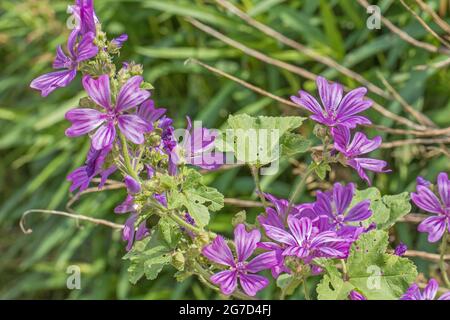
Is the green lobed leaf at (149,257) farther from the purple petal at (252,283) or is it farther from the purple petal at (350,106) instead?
the purple petal at (350,106)

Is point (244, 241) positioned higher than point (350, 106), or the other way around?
point (350, 106)

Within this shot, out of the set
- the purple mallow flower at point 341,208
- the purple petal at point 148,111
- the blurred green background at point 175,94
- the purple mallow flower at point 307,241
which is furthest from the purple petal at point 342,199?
the blurred green background at point 175,94

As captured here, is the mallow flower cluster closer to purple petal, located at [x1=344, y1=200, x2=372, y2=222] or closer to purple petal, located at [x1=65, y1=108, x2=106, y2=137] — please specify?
purple petal, located at [x1=344, y1=200, x2=372, y2=222]

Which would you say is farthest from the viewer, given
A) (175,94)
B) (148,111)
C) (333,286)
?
(175,94)

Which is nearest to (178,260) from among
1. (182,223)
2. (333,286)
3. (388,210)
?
(182,223)

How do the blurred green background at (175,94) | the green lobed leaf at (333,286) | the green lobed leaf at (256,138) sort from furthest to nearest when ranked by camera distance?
the blurred green background at (175,94)
the green lobed leaf at (256,138)
the green lobed leaf at (333,286)

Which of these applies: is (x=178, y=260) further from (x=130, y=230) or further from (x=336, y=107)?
(x=336, y=107)

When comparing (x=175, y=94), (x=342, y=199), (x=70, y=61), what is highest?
(x=175, y=94)
